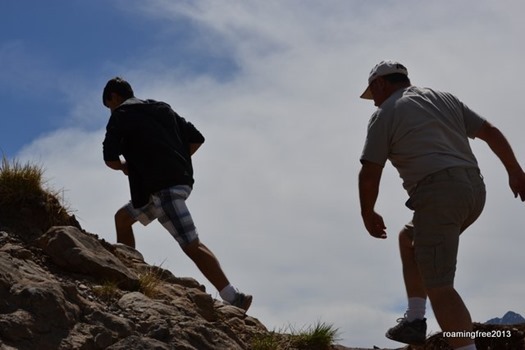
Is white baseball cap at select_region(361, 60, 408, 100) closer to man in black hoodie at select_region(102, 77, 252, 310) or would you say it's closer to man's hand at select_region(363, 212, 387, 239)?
man's hand at select_region(363, 212, 387, 239)

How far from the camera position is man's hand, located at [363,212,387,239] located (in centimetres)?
579

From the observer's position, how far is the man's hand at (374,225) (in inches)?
228

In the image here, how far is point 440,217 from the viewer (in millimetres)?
5680

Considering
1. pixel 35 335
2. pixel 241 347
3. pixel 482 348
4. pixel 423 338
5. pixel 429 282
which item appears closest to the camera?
pixel 35 335

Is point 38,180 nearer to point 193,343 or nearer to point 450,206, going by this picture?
point 193,343

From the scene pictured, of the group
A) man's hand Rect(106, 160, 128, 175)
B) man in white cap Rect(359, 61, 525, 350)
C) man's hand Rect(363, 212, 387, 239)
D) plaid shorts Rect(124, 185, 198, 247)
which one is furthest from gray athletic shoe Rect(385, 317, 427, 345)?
man's hand Rect(106, 160, 128, 175)

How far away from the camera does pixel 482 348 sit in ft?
23.9

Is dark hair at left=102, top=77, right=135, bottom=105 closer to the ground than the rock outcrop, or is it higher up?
higher up

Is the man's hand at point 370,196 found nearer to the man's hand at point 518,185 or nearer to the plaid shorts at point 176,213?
the man's hand at point 518,185

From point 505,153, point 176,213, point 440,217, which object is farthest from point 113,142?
point 505,153

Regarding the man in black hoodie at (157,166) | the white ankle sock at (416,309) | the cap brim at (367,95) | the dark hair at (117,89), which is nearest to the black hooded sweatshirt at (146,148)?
the man in black hoodie at (157,166)

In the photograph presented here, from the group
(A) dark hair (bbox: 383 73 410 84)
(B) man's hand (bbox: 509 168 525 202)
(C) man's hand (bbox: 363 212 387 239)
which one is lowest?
(C) man's hand (bbox: 363 212 387 239)

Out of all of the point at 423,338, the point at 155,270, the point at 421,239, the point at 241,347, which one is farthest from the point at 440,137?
the point at 155,270

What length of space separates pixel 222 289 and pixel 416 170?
2272 millimetres
